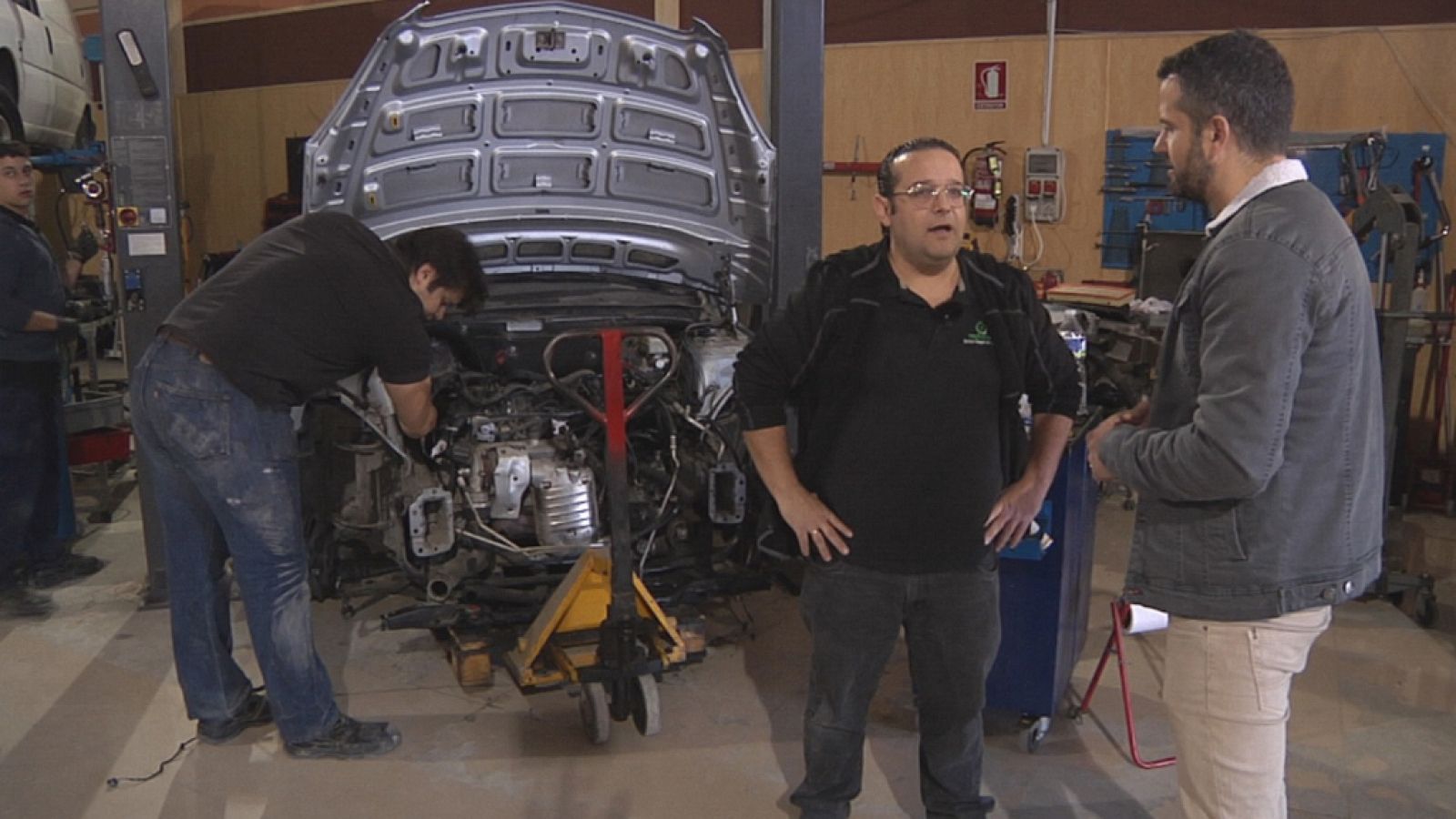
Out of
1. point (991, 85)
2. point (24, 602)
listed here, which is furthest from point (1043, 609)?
point (991, 85)

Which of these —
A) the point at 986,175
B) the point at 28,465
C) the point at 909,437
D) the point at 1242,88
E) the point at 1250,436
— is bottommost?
the point at 28,465

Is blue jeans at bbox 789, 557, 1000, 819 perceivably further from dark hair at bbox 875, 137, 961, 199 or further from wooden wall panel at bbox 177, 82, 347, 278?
wooden wall panel at bbox 177, 82, 347, 278

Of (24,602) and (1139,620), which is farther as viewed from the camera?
(24,602)

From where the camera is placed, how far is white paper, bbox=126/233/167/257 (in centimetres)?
427

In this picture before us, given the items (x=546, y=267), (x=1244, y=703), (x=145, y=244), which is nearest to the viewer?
(x=1244, y=703)

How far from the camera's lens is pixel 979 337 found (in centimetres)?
241

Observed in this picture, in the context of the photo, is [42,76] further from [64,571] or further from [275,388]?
[275,388]

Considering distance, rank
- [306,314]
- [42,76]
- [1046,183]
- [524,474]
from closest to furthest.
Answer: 1. [306,314]
2. [524,474]
3. [42,76]
4. [1046,183]

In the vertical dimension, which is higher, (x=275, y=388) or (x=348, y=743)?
(x=275, y=388)

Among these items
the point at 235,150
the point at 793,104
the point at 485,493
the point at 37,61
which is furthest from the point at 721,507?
the point at 235,150

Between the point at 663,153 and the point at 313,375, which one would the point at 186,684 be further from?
the point at 663,153

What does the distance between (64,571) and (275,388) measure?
8.44 feet

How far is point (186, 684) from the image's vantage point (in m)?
3.35

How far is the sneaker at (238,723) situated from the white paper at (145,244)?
5.76ft
